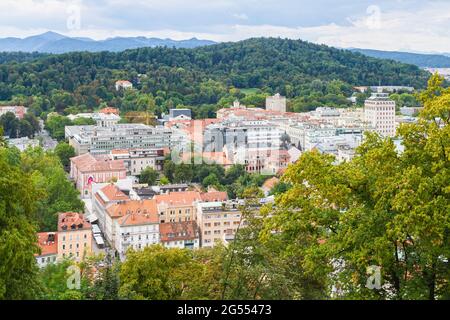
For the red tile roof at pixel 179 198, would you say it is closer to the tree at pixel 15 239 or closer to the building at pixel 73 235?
the building at pixel 73 235

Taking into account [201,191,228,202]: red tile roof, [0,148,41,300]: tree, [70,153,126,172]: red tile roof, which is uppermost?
[0,148,41,300]: tree

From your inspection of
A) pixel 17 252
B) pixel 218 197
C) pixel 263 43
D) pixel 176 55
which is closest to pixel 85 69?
pixel 176 55

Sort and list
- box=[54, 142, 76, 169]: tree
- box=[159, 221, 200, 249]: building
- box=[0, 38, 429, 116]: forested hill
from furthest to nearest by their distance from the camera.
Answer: box=[0, 38, 429, 116]: forested hill < box=[54, 142, 76, 169]: tree < box=[159, 221, 200, 249]: building

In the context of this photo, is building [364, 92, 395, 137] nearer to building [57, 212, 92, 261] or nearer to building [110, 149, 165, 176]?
building [110, 149, 165, 176]

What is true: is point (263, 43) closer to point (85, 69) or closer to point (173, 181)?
point (85, 69)

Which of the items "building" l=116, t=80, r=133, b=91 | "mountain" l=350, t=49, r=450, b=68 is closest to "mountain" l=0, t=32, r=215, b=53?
"building" l=116, t=80, r=133, b=91

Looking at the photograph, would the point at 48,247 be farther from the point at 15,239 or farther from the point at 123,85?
the point at 123,85

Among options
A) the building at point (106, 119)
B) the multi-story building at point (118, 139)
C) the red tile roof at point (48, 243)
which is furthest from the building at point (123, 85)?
the red tile roof at point (48, 243)

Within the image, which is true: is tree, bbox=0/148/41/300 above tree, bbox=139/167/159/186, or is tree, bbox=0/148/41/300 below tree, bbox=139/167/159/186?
above
